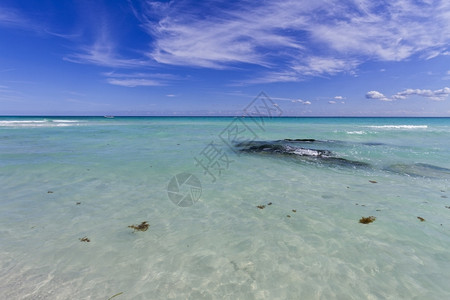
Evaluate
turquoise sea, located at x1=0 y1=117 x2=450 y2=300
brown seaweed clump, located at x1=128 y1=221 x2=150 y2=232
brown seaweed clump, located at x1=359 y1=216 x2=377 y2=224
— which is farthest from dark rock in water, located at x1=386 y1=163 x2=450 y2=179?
brown seaweed clump, located at x1=128 y1=221 x2=150 y2=232

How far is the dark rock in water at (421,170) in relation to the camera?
10070 mm

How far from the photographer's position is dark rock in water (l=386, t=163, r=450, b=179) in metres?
10.1

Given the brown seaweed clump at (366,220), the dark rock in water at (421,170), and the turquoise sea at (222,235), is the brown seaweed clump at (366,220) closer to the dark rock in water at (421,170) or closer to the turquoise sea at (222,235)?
the turquoise sea at (222,235)

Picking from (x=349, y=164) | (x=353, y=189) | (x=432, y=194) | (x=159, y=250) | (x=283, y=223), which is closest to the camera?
(x=159, y=250)

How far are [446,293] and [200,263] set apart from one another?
13.0 feet

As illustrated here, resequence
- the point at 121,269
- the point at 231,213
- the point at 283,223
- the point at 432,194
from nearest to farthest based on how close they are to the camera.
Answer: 1. the point at 121,269
2. the point at 283,223
3. the point at 231,213
4. the point at 432,194

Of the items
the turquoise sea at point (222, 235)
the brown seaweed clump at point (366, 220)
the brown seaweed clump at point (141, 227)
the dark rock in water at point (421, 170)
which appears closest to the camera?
the turquoise sea at point (222, 235)

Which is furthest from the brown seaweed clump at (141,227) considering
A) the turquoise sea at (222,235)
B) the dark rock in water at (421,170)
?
the dark rock in water at (421,170)

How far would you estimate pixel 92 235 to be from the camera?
5.08m

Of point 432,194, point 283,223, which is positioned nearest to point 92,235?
point 283,223

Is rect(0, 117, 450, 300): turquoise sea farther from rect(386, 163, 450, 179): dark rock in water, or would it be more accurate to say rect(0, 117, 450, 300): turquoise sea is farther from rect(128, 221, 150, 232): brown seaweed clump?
rect(386, 163, 450, 179): dark rock in water

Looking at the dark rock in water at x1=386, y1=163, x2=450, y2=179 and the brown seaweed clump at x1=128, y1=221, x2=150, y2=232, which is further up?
the brown seaweed clump at x1=128, y1=221, x2=150, y2=232

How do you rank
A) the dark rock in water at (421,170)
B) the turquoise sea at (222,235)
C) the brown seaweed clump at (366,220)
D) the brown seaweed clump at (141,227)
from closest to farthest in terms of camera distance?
the turquoise sea at (222,235), the brown seaweed clump at (141,227), the brown seaweed clump at (366,220), the dark rock in water at (421,170)

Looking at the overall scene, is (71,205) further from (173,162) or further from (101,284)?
(173,162)
